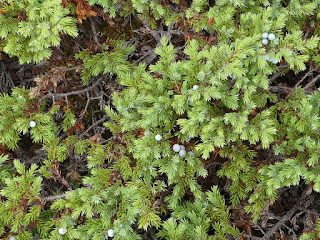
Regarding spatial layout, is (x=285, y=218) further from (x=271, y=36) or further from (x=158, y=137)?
(x=271, y=36)

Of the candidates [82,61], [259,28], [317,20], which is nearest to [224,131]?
[259,28]

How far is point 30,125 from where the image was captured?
2545 mm

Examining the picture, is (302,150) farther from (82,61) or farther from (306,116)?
(82,61)

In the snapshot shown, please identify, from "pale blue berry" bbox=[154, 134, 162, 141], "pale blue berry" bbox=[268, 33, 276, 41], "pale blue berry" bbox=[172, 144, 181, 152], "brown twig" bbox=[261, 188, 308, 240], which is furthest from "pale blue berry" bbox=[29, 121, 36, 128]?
"brown twig" bbox=[261, 188, 308, 240]

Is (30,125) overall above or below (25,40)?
below

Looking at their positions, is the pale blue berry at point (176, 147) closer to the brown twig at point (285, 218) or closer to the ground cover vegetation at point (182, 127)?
the ground cover vegetation at point (182, 127)

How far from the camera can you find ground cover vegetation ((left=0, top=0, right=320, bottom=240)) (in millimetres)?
2221

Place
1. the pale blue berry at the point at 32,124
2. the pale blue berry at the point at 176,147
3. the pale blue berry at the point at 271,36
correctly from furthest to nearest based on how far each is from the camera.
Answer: the pale blue berry at the point at 32,124 < the pale blue berry at the point at 176,147 < the pale blue berry at the point at 271,36

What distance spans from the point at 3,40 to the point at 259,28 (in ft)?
6.66

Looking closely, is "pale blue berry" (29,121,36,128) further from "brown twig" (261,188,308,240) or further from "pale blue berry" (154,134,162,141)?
"brown twig" (261,188,308,240)

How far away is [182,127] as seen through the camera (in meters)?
2.29

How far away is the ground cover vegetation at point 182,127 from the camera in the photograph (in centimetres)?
222

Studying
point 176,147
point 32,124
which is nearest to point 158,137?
point 176,147

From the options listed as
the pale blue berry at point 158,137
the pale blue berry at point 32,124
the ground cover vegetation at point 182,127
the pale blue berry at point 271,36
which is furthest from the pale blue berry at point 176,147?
the pale blue berry at point 32,124
